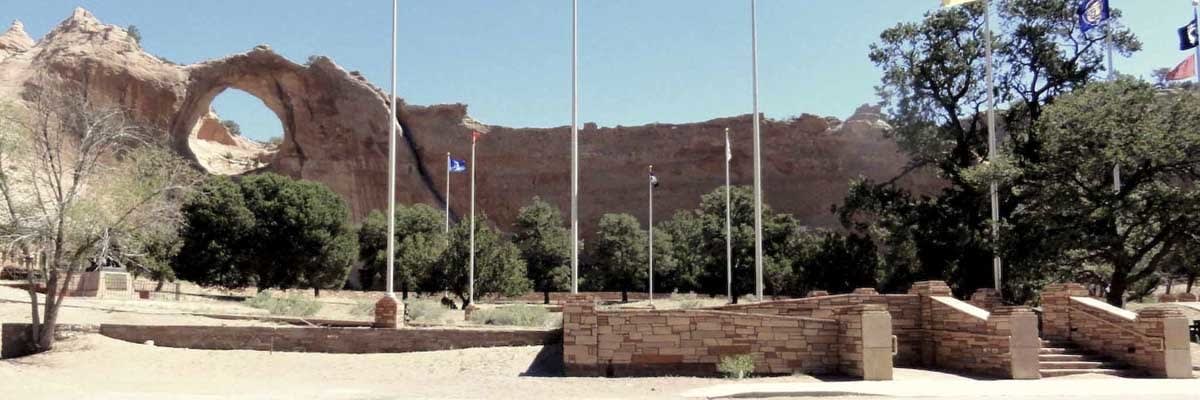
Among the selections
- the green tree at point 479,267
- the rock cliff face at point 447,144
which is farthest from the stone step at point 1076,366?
the rock cliff face at point 447,144

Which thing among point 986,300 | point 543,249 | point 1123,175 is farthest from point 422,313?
point 543,249

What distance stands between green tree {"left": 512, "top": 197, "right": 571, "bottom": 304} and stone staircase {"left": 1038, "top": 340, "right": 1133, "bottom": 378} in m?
44.1

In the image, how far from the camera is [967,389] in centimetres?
1528

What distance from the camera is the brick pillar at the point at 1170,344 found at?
17.9m

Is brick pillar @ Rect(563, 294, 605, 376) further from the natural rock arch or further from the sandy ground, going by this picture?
the natural rock arch

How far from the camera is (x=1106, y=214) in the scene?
79.9ft

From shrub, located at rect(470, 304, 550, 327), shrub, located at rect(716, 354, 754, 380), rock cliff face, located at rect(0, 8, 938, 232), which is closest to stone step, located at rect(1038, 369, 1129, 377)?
shrub, located at rect(716, 354, 754, 380)

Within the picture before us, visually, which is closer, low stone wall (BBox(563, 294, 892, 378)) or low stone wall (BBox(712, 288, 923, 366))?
low stone wall (BBox(563, 294, 892, 378))

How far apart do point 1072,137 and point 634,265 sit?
39.3 meters

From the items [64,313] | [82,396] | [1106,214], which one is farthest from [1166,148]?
[64,313]

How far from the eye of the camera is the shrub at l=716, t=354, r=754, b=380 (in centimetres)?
1716

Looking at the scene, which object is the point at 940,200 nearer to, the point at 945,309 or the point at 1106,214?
the point at 1106,214

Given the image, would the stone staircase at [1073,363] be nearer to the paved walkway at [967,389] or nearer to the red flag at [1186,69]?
the paved walkway at [967,389]

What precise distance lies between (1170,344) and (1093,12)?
15.4 m
